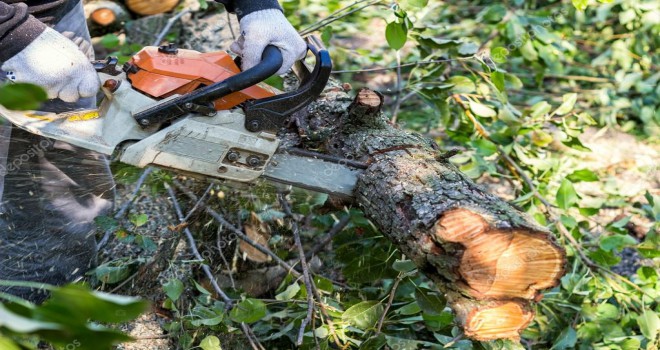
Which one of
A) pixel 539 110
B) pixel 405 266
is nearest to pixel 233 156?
pixel 405 266

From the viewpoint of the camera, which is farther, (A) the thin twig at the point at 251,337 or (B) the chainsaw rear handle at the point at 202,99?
(A) the thin twig at the point at 251,337

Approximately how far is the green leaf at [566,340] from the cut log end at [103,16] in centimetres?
331

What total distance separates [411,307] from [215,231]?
0.90 metres

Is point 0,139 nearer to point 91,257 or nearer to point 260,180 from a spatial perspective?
point 91,257

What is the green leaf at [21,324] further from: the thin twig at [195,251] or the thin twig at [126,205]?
the thin twig at [126,205]

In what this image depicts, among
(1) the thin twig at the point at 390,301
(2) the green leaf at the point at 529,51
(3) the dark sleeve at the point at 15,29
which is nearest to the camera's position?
(3) the dark sleeve at the point at 15,29

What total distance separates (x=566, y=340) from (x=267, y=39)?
1.47m

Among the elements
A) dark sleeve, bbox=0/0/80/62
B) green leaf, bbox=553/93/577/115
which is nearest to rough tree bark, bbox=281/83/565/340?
dark sleeve, bbox=0/0/80/62

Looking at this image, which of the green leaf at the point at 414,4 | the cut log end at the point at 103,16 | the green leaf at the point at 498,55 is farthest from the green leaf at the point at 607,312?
the cut log end at the point at 103,16

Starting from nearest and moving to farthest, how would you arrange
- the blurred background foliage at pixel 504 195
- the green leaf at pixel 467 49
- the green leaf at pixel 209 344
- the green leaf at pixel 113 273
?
the green leaf at pixel 209 344 → the blurred background foliage at pixel 504 195 → the green leaf at pixel 113 273 → the green leaf at pixel 467 49

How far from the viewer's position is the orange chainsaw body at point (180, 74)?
193 cm

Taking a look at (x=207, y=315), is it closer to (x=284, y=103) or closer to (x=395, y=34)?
(x=284, y=103)

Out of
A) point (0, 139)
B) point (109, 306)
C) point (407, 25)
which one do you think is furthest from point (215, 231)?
point (109, 306)

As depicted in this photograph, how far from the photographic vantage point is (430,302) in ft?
6.78
